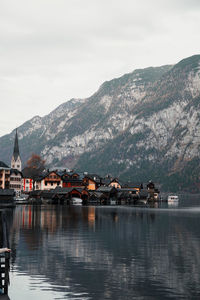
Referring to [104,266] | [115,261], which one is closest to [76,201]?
[115,261]

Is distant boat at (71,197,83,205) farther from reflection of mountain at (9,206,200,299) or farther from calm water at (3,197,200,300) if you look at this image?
calm water at (3,197,200,300)

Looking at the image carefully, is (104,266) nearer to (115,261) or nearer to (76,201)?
(115,261)

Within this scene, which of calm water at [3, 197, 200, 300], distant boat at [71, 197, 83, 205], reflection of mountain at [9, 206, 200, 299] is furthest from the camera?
distant boat at [71, 197, 83, 205]

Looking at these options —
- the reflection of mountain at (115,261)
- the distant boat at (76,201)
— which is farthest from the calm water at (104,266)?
the distant boat at (76,201)

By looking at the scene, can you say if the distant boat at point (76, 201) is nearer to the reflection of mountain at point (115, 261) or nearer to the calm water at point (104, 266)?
the reflection of mountain at point (115, 261)

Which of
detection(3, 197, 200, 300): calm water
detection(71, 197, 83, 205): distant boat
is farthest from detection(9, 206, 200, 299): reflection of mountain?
detection(71, 197, 83, 205): distant boat

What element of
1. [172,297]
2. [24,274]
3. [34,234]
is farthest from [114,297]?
[34,234]

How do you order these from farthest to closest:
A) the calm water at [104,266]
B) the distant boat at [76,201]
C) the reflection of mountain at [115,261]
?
the distant boat at [76,201] → the reflection of mountain at [115,261] → the calm water at [104,266]

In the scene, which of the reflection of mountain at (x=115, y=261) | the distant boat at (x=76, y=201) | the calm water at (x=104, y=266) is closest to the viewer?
the calm water at (x=104, y=266)

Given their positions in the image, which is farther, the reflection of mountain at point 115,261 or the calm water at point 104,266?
the reflection of mountain at point 115,261

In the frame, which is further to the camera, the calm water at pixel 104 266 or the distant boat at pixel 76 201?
the distant boat at pixel 76 201

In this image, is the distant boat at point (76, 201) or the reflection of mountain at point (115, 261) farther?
the distant boat at point (76, 201)

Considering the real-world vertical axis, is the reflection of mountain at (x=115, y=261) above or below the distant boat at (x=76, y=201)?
above

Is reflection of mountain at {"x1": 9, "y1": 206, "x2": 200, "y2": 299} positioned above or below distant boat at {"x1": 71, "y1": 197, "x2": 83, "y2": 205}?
above
